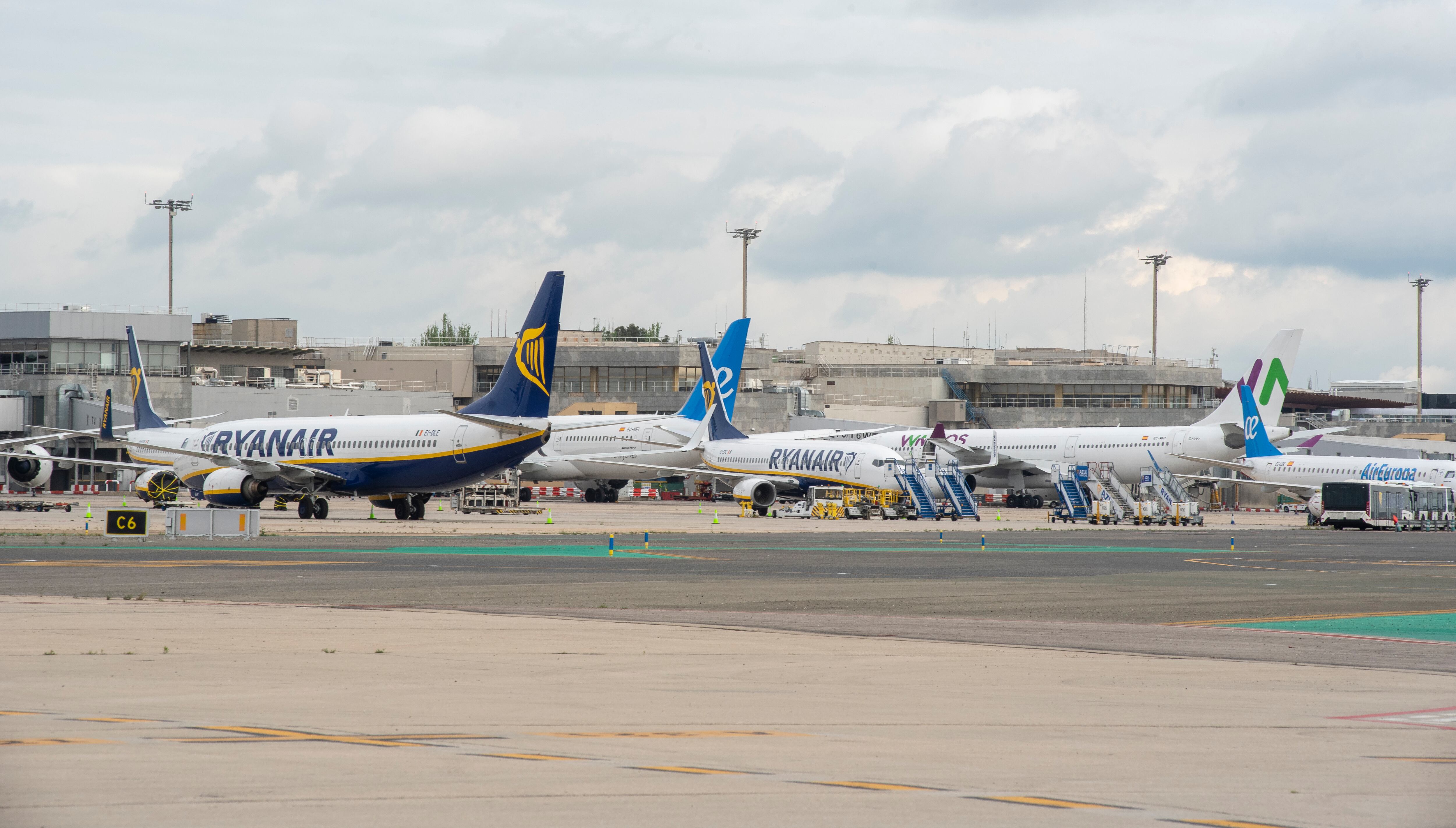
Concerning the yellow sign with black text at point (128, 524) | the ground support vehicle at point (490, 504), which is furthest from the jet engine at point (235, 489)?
the yellow sign with black text at point (128, 524)

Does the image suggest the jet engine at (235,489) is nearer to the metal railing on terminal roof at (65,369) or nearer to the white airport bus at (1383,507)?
the metal railing on terminal roof at (65,369)

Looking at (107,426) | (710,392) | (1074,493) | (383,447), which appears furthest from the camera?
(710,392)

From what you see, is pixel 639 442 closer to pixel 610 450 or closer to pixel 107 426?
pixel 610 450

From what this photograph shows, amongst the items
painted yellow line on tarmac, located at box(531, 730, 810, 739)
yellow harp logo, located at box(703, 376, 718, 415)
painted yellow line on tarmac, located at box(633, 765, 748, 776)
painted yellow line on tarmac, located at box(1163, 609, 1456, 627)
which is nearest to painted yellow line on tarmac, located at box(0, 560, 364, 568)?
painted yellow line on tarmac, located at box(1163, 609, 1456, 627)

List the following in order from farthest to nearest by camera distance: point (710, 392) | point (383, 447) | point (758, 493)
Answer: point (710, 392)
point (758, 493)
point (383, 447)

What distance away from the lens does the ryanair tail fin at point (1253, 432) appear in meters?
76.1

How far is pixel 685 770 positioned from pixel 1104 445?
73837 mm

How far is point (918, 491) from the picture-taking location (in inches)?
2549

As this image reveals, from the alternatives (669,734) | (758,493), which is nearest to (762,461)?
(758,493)

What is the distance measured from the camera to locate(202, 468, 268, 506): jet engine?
51656 millimetres

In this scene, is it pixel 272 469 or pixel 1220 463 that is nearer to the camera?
pixel 272 469

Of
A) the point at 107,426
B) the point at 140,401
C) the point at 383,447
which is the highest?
the point at 140,401

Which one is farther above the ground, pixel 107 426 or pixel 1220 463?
pixel 107 426

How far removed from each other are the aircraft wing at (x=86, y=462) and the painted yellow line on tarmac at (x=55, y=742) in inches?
1796
